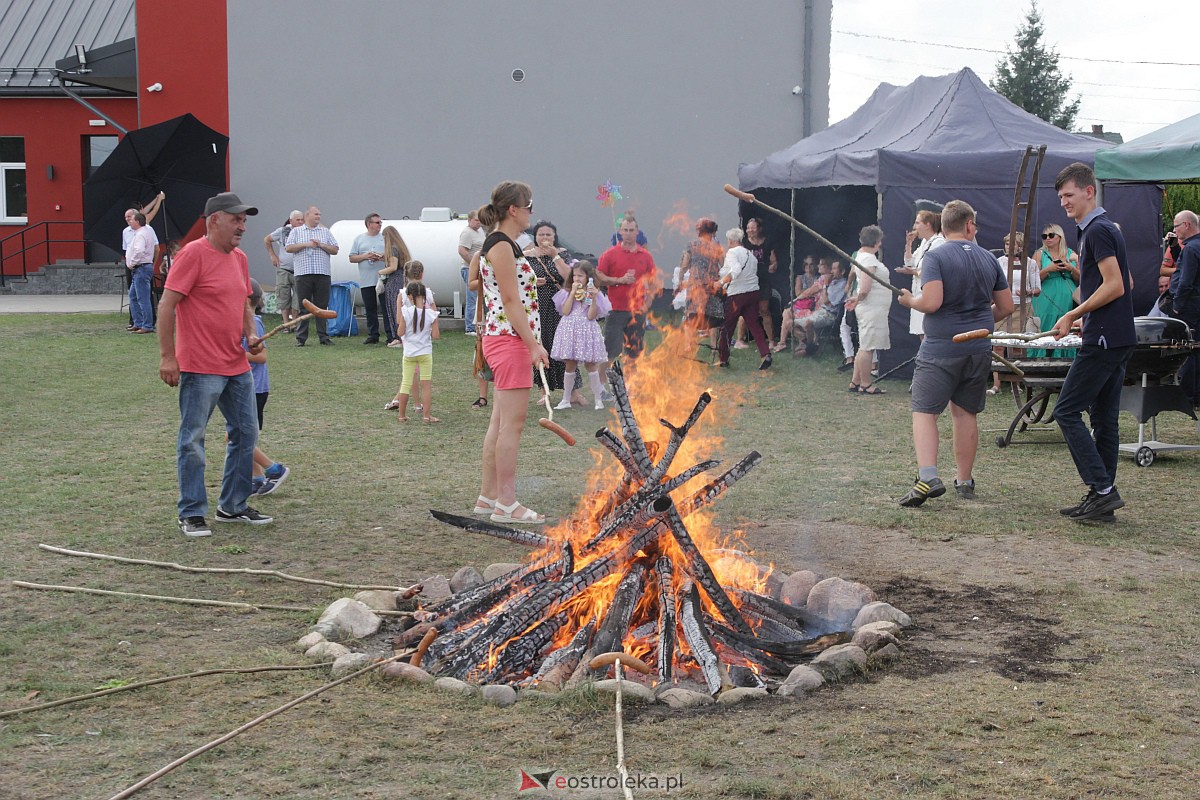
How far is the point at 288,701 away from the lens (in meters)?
4.47

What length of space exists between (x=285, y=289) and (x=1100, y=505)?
1554 cm

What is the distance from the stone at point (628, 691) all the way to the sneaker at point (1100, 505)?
13.5 feet

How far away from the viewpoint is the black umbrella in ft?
60.9

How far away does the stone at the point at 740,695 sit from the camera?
452 cm

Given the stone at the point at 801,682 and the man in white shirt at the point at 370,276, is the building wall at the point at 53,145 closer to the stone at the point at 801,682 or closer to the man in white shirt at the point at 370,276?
the man in white shirt at the point at 370,276

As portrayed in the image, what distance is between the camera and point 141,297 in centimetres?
1950

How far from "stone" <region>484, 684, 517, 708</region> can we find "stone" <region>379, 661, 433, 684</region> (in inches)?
11.2

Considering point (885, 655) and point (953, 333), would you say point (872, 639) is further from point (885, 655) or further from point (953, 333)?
point (953, 333)

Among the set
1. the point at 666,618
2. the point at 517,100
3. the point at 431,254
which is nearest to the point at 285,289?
the point at 431,254

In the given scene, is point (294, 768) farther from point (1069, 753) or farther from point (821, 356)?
point (821, 356)

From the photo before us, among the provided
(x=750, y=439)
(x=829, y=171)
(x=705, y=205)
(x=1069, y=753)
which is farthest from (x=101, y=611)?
(x=705, y=205)

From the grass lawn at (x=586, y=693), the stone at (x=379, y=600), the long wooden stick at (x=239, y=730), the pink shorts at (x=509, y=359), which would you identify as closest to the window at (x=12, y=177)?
the grass lawn at (x=586, y=693)

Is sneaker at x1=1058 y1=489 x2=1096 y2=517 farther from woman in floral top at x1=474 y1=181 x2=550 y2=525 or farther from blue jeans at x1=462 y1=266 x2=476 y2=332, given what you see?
blue jeans at x1=462 y1=266 x2=476 y2=332

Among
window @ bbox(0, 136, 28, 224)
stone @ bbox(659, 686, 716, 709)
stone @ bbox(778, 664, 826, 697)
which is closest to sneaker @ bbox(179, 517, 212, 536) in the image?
stone @ bbox(659, 686, 716, 709)
